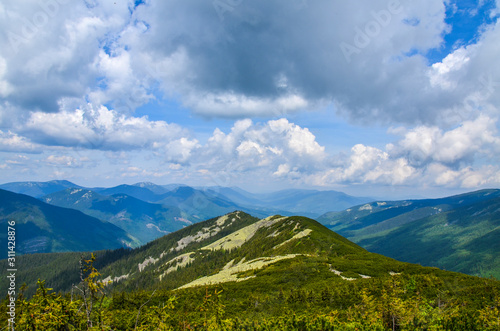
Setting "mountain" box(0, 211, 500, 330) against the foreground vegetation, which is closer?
the foreground vegetation

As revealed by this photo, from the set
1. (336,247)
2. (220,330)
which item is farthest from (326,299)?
(336,247)

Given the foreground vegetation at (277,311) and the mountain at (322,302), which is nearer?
the foreground vegetation at (277,311)

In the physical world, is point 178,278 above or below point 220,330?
below

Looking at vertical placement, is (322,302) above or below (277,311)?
above

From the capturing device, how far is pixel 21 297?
12.3 meters

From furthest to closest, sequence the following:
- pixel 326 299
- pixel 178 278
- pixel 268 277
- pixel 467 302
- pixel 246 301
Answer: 1. pixel 178 278
2. pixel 268 277
3. pixel 246 301
4. pixel 326 299
5. pixel 467 302

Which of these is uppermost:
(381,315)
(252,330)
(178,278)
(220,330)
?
(220,330)

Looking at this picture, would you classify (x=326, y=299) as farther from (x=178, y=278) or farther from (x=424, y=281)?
(x=178, y=278)

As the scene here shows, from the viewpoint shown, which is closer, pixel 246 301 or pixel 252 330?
pixel 252 330

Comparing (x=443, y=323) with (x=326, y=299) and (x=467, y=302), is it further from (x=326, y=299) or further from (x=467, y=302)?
(x=326, y=299)

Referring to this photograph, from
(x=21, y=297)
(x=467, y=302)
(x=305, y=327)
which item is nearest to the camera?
(x=21, y=297)

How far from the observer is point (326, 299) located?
37.1 metres

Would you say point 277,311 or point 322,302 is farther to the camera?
point 322,302

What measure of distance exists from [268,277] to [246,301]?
1762cm
